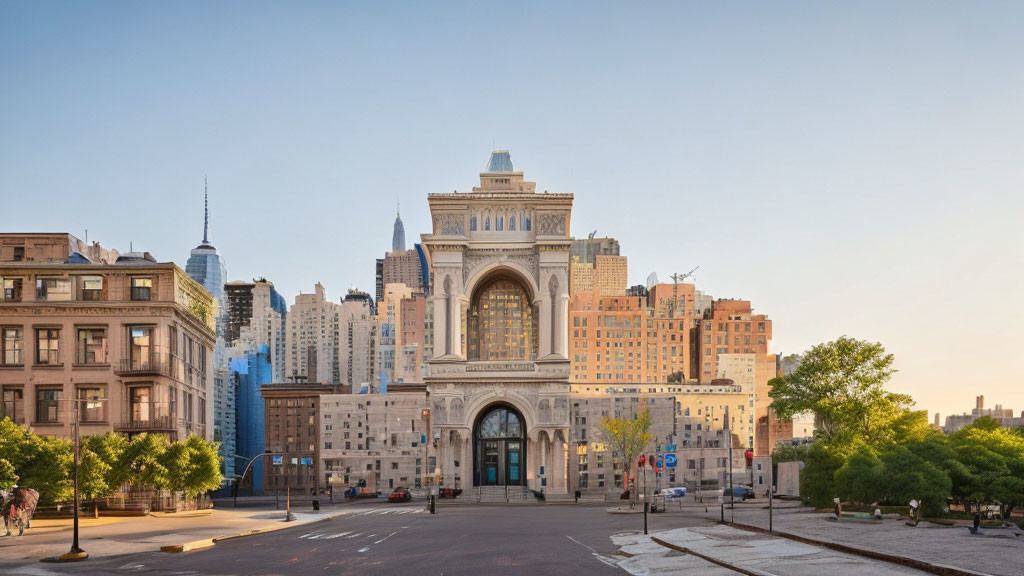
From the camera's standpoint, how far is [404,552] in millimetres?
35094

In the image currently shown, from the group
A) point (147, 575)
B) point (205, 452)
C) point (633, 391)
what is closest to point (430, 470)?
point (633, 391)

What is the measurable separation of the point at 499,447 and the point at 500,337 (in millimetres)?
13118

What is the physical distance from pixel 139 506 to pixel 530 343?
52848 mm

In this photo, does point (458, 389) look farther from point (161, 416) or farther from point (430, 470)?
point (161, 416)

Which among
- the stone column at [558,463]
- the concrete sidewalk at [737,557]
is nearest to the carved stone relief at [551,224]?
the stone column at [558,463]

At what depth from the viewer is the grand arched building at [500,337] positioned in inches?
3711

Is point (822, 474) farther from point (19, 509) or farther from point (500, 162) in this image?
point (500, 162)

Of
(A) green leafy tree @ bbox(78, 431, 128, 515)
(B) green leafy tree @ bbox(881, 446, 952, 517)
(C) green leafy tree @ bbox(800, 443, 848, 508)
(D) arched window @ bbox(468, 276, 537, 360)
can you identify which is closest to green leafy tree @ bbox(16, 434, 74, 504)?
(A) green leafy tree @ bbox(78, 431, 128, 515)

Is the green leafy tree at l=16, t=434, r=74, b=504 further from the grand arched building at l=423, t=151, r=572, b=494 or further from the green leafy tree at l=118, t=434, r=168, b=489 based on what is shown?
the grand arched building at l=423, t=151, r=572, b=494

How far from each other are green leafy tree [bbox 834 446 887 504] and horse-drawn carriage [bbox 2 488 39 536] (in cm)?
4250

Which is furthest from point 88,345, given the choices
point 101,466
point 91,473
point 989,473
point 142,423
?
point 989,473

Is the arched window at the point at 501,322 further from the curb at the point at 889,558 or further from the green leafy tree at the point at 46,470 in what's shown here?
the curb at the point at 889,558

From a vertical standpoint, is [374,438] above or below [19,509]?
below

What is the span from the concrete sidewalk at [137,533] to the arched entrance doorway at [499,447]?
1460 inches
